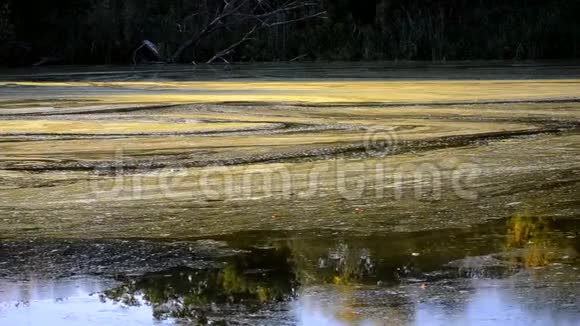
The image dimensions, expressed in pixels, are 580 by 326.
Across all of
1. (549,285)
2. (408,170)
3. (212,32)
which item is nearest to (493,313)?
(549,285)

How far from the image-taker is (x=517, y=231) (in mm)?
4680

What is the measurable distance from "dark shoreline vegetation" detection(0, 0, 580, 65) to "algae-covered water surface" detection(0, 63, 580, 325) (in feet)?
52.7

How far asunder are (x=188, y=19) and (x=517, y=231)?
86.5 ft

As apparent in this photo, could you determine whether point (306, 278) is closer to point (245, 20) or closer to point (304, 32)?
point (304, 32)

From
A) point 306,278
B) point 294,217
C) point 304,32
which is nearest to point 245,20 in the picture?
point 304,32

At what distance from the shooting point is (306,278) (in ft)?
12.9

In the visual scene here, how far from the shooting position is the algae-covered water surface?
140 inches

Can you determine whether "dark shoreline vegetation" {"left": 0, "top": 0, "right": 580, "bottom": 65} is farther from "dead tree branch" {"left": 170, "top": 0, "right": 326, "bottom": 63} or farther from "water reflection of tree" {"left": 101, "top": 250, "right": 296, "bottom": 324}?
"water reflection of tree" {"left": 101, "top": 250, "right": 296, "bottom": 324}

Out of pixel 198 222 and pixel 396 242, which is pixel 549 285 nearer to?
pixel 396 242

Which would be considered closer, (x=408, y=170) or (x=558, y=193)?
(x=558, y=193)

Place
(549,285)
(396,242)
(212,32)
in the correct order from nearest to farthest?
(549,285) < (396,242) < (212,32)

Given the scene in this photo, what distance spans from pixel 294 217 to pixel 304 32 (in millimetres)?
24177

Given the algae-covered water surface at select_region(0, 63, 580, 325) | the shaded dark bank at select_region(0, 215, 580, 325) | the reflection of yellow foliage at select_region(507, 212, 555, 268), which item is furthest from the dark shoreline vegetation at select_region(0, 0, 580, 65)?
the shaded dark bank at select_region(0, 215, 580, 325)

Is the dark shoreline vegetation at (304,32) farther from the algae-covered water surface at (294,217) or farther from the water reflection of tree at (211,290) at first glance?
the water reflection of tree at (211,290)
